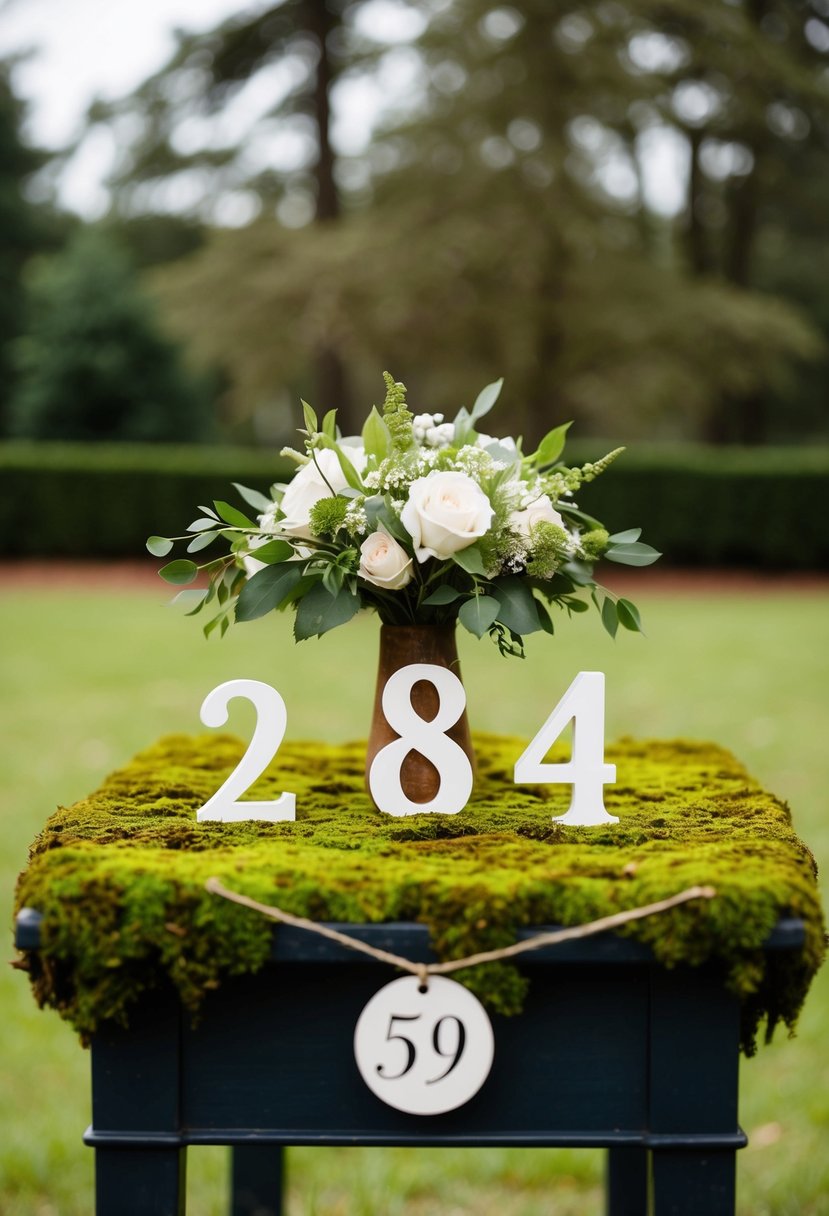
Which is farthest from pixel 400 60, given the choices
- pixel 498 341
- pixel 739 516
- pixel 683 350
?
pixel 739 516

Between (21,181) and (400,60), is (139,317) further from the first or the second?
(21,181)

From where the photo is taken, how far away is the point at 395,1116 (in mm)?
1312

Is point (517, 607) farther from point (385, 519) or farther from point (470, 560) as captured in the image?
point (385, 519)

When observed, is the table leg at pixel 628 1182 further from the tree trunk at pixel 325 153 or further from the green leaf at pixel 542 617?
the tree trunk at pixel 325 153

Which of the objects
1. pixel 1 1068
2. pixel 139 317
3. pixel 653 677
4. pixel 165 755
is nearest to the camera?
pixel 165 755

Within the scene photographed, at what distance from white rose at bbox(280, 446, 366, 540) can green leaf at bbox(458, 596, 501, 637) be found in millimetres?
261

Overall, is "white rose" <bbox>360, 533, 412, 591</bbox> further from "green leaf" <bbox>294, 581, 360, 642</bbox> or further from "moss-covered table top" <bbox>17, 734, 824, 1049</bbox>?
"moss-covered table top" <bbox>17, 734, 824, 1049</bbox>

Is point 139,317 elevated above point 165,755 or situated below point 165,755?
above

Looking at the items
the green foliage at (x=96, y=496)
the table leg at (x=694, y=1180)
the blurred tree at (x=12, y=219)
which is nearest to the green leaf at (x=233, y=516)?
the table leg at (x=694, y=1180)

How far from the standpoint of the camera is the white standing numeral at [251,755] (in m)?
1.54

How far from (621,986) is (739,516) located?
40.9 ft

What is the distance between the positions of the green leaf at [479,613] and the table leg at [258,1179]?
1.18 meters

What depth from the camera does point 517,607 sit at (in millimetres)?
1536

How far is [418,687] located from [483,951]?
465 millimetres
